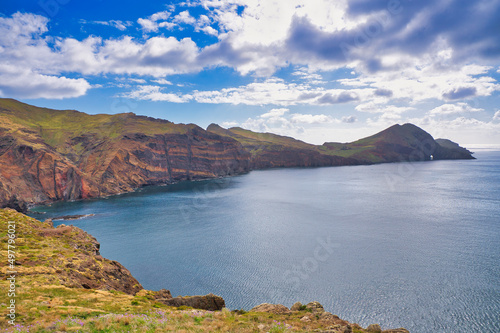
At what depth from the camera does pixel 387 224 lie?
8156 cm

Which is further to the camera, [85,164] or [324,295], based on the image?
[85,164]

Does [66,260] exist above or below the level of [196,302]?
above

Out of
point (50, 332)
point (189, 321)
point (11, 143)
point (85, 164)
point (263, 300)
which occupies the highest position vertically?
point (11, 143)

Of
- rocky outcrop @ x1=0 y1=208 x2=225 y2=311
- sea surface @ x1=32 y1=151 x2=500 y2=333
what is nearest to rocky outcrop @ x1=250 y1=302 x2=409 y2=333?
rocky outcrop @ x1=0 y1=208 x2=225 y2=311

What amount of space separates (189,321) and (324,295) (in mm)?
28275

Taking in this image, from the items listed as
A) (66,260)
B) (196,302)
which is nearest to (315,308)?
(196,302)

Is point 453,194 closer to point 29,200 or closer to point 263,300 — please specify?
point 263,300

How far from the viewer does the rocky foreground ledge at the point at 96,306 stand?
2005cm

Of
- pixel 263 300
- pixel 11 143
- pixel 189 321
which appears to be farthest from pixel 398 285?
pixel 11 143

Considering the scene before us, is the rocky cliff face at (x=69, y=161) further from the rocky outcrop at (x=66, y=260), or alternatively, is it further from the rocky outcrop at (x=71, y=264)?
the rocky outcrop at (x=71, y=264)

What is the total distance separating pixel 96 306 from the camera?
2397cm

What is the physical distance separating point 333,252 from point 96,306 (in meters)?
49.4

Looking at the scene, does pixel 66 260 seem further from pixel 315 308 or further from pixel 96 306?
pixel 315 308

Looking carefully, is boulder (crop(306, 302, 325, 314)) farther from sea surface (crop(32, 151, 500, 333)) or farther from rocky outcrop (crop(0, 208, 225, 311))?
sea surface (crop(32, 151, 500, 333))
